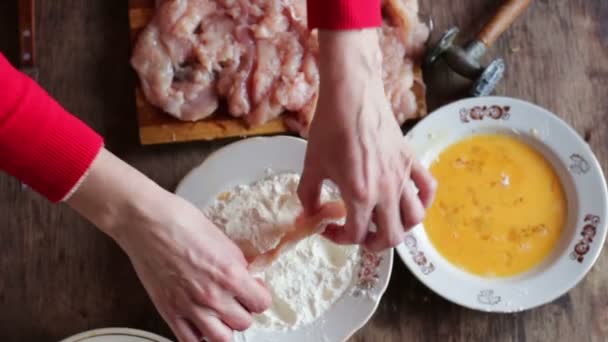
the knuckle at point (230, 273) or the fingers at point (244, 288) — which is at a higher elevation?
the knuckle at point (230, 273)

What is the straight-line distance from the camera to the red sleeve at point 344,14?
0.73m

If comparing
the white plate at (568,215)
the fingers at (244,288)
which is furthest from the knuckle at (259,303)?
the white plate at (568,215)

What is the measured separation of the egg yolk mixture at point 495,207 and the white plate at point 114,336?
0.48 meters

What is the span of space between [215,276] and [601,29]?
0.93 m

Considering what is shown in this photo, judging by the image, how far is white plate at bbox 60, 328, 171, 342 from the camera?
1.04 m

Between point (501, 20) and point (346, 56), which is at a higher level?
point (346, 56)

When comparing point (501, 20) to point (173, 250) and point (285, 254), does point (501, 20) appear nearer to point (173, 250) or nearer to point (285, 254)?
point (285, 254)

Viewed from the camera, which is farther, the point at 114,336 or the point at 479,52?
the point at 479,52

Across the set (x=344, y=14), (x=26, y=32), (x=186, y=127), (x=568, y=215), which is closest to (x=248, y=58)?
(x=186, y=127)

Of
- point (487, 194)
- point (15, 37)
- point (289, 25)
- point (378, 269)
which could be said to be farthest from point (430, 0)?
point (15, 37)

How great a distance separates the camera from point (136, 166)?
1198 millimetres

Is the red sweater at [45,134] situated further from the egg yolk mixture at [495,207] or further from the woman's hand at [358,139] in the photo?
the egg yolk mixture at [495,207]

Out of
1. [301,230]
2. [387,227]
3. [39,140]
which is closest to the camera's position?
[39,140]

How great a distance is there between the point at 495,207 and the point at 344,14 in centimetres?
59
